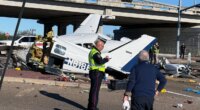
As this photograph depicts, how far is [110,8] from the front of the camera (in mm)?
61875

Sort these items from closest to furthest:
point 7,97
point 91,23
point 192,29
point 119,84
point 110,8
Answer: point 7,97, point 119,84, point 91,23, point 110,8, point 192,29

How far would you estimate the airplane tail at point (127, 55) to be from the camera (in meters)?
19.4

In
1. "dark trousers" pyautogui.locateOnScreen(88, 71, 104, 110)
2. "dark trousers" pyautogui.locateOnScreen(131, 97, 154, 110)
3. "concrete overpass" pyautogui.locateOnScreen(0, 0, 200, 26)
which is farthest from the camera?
"concrete overpass" pyautogui.locateOnScreen(0, 0, 200, 26)

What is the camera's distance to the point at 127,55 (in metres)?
19.7

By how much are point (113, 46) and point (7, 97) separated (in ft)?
27.8

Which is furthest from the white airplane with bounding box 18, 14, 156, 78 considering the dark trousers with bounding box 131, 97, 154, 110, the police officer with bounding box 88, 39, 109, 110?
the dark trousers with bounding box 131, 97, 154, 110

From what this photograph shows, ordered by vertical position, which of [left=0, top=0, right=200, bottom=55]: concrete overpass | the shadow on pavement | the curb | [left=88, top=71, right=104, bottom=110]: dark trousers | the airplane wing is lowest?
the shadow on pavement

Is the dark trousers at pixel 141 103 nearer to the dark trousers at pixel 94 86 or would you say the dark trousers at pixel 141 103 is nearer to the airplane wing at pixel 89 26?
the dark trousers at pixel 94 86

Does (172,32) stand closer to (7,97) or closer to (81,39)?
(81,39)

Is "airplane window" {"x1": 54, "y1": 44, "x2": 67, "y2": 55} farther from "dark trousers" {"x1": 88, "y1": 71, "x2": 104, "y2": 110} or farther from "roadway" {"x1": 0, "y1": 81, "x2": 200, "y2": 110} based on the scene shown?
"dark trousers" {"x1": 88, "y1": 71, "x2": 104, "y2": 110}

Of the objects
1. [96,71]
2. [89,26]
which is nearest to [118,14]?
[89,26]

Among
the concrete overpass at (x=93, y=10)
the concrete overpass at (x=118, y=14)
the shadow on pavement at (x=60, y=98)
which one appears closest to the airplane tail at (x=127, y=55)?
the shadow on pavement at (x=60, y=98)

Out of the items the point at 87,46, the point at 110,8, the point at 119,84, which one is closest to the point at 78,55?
the point at 87,46

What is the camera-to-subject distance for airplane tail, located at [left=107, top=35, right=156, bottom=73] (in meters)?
19.4
